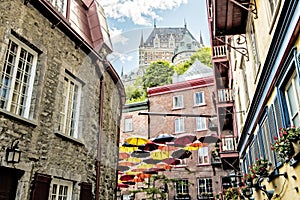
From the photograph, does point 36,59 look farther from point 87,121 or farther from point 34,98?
point 87,121

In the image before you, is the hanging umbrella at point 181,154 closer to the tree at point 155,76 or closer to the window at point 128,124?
the window at point 128,124

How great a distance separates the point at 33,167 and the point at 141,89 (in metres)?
A: 33.5

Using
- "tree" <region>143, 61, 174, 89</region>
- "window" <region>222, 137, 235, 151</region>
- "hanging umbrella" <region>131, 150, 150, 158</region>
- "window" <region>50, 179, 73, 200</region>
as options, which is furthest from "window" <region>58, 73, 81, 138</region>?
"tree" <region>143, 61, 174, 89</region>

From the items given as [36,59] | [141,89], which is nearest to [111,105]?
[36,59]

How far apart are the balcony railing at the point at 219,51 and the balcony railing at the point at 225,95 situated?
5.72 feet

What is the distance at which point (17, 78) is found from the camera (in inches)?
263

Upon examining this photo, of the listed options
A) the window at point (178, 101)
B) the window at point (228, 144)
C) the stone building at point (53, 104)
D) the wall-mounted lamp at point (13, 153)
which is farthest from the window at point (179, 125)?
the wall-mounted lamp at point (13, 153)

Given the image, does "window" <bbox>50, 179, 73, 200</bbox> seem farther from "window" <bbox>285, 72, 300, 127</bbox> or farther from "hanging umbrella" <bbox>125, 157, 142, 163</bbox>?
"hanging umbrella" <bbox>125, 157, 142, 163</bbox>

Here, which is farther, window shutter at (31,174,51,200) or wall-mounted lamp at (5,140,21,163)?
window shutter at (31,174,51,200)

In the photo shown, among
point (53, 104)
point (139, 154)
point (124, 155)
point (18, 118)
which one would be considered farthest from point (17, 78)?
point (139, 154)

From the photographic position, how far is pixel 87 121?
8.88 metres

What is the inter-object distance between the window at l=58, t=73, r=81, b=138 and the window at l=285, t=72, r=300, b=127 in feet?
17.6

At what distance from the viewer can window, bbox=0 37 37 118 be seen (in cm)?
631

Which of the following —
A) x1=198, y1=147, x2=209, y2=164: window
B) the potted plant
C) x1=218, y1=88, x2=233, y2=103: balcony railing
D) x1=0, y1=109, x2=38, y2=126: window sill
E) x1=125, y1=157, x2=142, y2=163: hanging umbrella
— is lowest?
the potted plant
